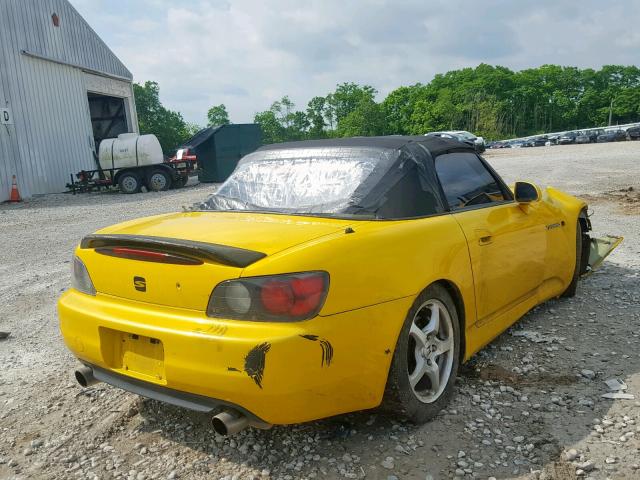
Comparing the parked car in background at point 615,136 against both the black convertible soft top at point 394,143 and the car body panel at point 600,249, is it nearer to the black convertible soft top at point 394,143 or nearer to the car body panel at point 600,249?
the car body panel at point 600,249

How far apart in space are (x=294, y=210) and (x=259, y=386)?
117 centimetres

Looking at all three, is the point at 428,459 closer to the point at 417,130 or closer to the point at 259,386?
the point at 259,386

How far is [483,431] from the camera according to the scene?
261cm

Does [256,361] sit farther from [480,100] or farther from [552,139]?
[480,100]

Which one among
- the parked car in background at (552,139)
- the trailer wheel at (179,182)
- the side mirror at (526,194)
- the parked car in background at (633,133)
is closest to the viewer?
the side mirror at (526,194)

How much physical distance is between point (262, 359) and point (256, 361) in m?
0.03

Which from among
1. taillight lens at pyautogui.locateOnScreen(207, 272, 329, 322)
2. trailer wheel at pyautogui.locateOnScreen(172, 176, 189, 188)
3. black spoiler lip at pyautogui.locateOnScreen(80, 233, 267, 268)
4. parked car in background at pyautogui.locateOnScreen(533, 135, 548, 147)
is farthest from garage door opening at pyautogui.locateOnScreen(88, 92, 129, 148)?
parked car in background at pyautogui.locateOnScreen(533, 135, 548, 147)

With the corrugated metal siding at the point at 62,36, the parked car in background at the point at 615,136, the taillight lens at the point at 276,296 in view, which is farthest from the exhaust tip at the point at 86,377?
the parked car in background at the point at 615,136

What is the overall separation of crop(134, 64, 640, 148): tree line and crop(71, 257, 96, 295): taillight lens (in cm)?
8186

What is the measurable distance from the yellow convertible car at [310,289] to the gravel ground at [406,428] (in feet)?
0.76

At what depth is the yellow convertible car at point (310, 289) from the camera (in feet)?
7.03

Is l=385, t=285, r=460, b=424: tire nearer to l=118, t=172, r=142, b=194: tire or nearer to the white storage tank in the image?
l=118, t=172, r=142, b=194: tire

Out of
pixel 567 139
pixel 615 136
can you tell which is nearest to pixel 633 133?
pixel 615 136

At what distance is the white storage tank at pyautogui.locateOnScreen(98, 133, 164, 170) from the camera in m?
19.2
